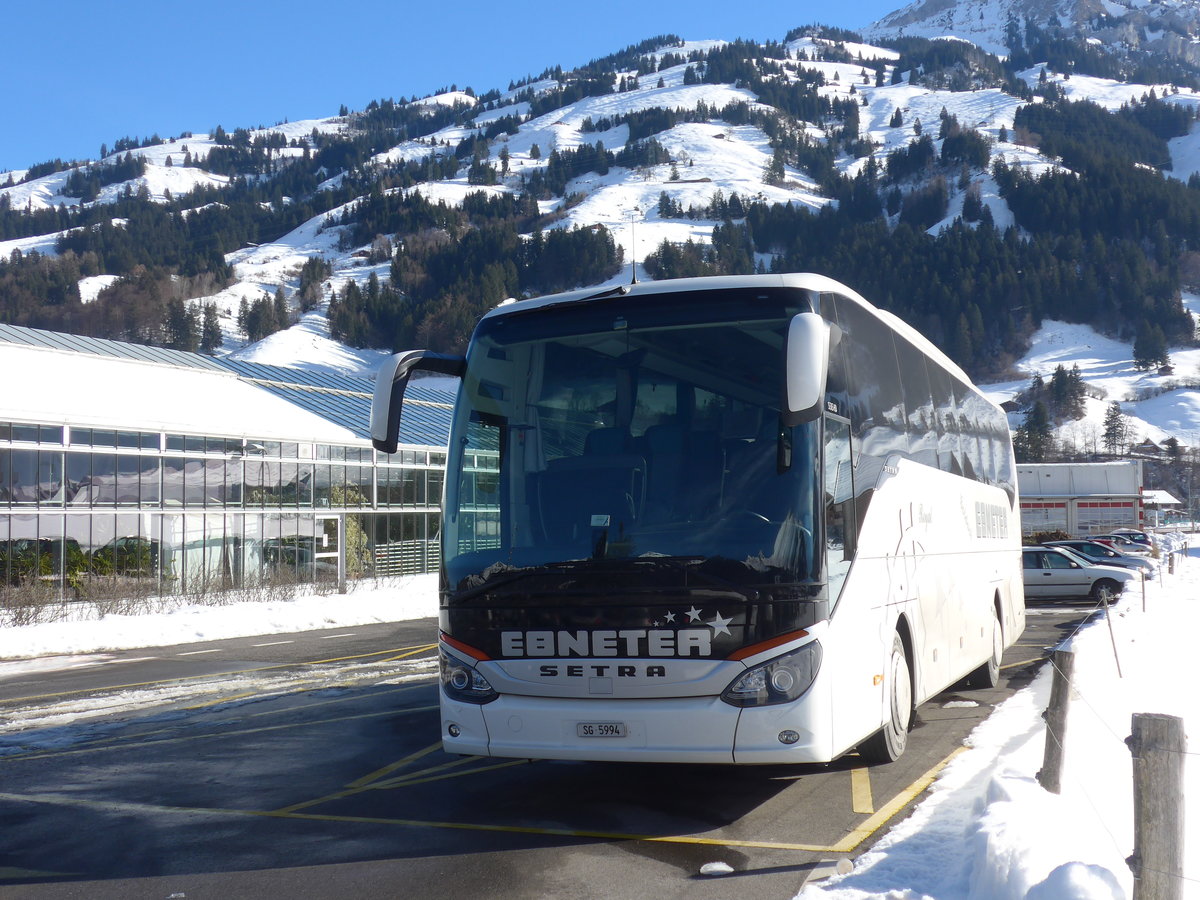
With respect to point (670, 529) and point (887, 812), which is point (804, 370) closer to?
point (670, 529)

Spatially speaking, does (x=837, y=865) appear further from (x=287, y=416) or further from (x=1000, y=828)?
(x=287, y=416)

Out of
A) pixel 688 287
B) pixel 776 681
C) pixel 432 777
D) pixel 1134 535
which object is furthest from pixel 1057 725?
pixel 1134 535

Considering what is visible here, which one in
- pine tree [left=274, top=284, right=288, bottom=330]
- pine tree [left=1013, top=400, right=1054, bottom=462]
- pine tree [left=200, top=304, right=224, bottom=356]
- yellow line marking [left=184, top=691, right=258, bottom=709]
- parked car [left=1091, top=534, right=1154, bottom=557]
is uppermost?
pine tree [left=274, top=284, right=288, bottom=330]

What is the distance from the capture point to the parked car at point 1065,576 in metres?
25.0

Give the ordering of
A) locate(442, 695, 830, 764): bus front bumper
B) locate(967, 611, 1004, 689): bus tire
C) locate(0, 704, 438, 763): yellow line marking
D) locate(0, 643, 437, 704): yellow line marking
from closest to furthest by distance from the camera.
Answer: locate(442, 695, 830, 764): bus front bumper → locate(0, 704, 438, 763): yellow line marking → locate(967, 611, 1004, 689): bus tire → locate(0, 643, 437, 704): yellow line marking

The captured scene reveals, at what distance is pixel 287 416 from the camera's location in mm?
34594

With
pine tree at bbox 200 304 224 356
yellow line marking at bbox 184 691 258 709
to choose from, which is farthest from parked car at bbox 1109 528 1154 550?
pine tree at bbox 200 304 224 356

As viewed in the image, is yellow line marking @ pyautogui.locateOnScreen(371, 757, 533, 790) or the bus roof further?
yellow line marking @ pyautogui.locateOnScreen(371, 757, 533, 790)

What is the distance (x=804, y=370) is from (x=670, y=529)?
3.99ft

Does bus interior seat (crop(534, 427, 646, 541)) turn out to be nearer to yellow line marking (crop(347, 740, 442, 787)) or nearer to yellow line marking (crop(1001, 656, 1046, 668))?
yellow line marking (crop(347, 740, 442, 787))

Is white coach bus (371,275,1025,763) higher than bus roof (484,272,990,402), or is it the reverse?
bus roof (484,272,990,402)

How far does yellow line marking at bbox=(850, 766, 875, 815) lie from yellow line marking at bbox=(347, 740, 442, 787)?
124 inches

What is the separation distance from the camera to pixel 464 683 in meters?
6.59

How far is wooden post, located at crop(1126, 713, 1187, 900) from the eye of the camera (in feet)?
12.8
